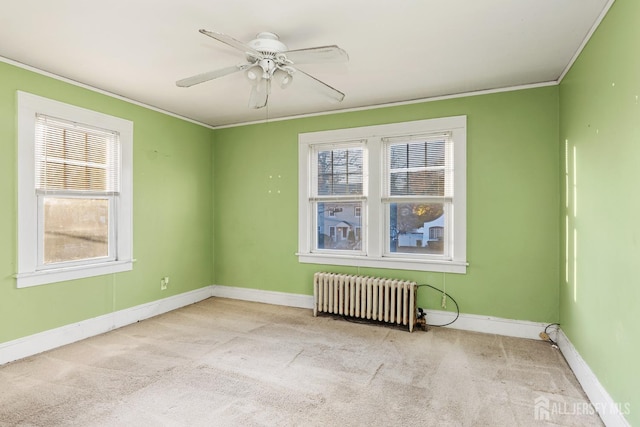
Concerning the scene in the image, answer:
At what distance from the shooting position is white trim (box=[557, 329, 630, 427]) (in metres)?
2.01

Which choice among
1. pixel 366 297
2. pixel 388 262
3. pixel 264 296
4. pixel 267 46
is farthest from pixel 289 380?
pixel 267 46

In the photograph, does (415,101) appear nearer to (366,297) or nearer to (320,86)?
(320,86)

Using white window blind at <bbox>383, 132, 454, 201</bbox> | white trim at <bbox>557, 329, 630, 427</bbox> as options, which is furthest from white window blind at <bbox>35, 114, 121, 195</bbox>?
white trim at <bbox>557, 329, 630, 427</bbox>

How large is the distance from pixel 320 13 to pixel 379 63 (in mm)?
932

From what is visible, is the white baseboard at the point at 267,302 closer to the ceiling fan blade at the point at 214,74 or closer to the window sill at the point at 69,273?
the window sill at the point at 69,273

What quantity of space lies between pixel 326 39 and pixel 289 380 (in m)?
2.66

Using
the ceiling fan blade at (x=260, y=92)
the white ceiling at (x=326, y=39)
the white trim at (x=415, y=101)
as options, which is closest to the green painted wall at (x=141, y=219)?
the white ceiling at (x=326, y=39)

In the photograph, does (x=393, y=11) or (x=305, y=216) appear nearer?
(x=393, y=11)

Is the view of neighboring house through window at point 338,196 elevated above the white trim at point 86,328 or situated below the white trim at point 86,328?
above

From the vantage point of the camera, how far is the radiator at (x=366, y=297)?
3.79 meters

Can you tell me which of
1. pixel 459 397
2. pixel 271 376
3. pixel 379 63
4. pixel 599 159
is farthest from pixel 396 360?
pixel 379 63

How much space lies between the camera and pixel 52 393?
8.11ft

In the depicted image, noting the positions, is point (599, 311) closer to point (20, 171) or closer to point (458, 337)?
point (458, 337)

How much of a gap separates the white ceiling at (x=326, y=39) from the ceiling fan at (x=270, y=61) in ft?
0.57
